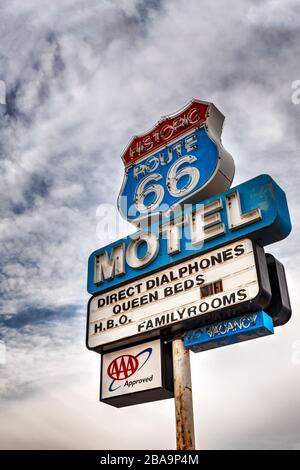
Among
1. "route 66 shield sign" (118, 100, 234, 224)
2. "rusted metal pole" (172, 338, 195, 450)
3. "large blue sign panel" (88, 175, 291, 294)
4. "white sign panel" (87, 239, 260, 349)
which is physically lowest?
"rusted metal pole" (172, 338, 195, 450)

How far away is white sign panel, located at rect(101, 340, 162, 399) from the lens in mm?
8914

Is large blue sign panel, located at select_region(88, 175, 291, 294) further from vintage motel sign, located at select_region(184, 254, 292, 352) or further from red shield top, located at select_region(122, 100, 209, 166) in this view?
red shield top, located at select_region(122, 100, 209, 166)

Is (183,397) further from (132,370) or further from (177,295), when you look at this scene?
(177,295)

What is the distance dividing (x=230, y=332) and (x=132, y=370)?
2.30 metres

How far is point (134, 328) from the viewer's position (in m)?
9.41

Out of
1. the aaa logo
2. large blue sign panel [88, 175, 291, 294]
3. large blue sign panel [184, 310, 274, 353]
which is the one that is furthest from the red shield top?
the aaa logo

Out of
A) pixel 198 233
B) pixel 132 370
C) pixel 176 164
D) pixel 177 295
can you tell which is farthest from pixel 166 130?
pixel 132 370

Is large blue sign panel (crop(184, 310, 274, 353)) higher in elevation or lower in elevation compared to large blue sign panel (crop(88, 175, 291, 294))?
lower

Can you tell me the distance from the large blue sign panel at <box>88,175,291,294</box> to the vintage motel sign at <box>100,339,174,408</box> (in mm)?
1579

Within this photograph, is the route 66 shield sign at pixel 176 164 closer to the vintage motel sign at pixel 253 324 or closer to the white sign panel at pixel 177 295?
the white sign panel at pixel 177 295

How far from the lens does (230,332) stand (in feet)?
27.0
